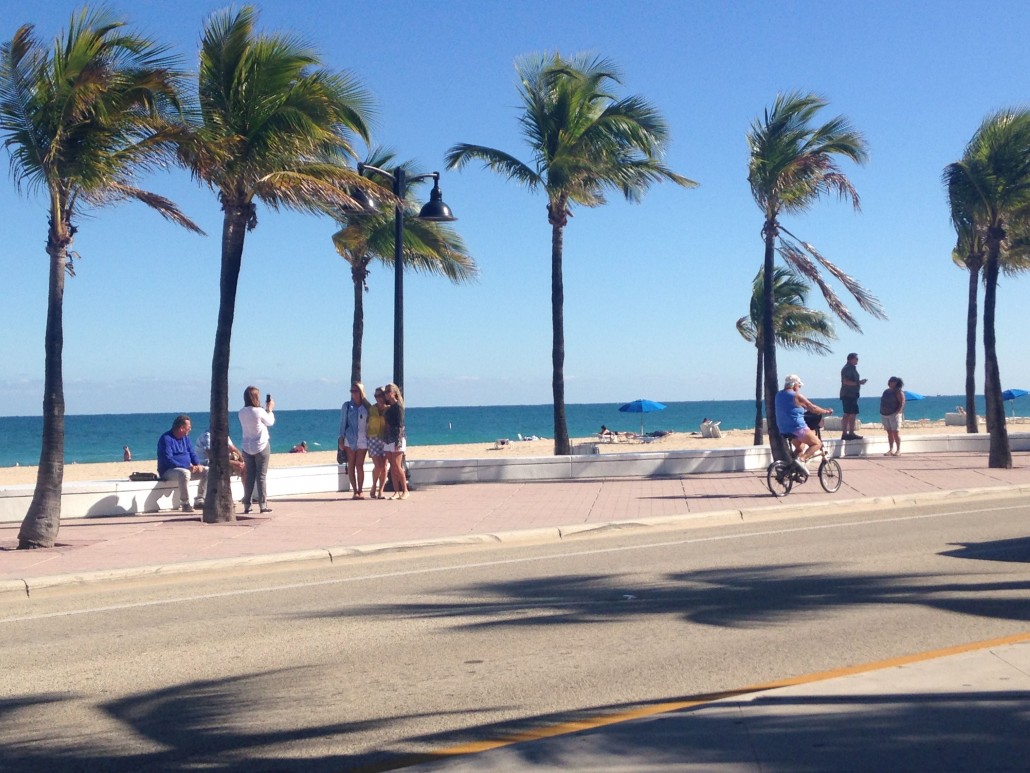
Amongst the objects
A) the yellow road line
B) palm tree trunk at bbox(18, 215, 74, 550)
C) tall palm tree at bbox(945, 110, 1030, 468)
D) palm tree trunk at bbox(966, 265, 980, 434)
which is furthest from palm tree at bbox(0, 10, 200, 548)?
palm tree trunk at bbox(966, 265, 980, 434)

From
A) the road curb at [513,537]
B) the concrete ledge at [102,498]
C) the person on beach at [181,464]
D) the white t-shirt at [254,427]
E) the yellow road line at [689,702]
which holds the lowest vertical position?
the yellow road line at [689,702]

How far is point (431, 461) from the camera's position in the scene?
21.6 m

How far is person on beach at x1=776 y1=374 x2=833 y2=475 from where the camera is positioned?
17612 millimetres

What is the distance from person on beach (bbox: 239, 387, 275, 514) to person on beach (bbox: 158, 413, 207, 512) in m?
0.78

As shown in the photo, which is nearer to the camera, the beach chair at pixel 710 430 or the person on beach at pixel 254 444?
the person on beach at pixel 254 444

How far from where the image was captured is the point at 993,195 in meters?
21.6

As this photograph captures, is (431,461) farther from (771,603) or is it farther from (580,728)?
(580,728)

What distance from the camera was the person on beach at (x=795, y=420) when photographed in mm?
17612

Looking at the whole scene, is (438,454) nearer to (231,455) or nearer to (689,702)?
(231,455)

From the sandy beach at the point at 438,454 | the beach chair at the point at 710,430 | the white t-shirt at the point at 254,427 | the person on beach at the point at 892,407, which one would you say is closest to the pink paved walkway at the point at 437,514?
the white t-shirt at the point at 254,427

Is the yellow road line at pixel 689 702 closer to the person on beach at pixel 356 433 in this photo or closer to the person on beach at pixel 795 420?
the person on beach at pixel 795 420

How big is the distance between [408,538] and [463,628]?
515 centimetres

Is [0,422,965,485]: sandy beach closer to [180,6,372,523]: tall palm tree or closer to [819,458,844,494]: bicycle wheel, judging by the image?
[819,458,844,494]: bicycle wheel

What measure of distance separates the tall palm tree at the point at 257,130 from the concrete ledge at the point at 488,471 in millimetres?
2140
